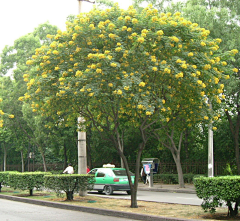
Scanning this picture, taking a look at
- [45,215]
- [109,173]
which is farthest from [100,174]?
[45,215]

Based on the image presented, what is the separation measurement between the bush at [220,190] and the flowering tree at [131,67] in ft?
8.44

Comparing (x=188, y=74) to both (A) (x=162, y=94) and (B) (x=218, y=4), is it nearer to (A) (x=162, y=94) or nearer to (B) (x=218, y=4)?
(A) (x=162, y=94)

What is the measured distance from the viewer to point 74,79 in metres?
12.1

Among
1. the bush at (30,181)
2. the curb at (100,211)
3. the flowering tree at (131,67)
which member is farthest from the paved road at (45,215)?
the bush at (30,181)

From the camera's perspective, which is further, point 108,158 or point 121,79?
Answer: point 108,158

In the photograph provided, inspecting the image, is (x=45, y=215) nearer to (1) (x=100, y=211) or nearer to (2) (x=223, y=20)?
(1) (x=100, y=211)

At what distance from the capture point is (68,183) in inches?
605

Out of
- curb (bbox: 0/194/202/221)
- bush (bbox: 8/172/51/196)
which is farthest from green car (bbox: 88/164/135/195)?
curb (bbox: 0/194/202/221)

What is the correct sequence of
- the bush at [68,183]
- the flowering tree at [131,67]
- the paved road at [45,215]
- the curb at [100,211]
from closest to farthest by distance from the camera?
1. the curb at [100,211]
2. the paved road at [45,215]
3. the flowering tree at [131,67]
4. the bush at [68,183]

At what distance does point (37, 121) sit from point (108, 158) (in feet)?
29.4

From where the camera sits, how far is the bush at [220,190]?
9750 mm

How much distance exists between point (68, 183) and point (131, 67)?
5.73 meters

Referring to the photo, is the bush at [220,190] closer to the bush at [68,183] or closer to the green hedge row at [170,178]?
the bush at [68,183]

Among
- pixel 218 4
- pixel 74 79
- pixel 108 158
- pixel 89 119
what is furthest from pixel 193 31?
pixel 108 158
